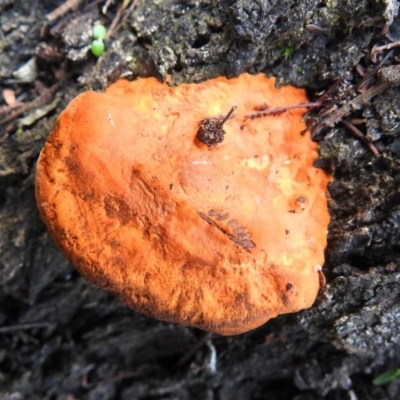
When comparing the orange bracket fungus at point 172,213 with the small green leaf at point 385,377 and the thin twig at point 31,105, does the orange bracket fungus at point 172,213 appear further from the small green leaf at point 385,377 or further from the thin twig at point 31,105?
the small green leaf at point 385,377

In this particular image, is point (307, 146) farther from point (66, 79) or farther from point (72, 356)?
point (72, 356)

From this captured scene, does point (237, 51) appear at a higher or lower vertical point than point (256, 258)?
higher

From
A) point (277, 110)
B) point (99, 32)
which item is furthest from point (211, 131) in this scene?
point (99, 32)

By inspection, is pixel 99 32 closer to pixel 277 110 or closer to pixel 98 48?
pixel 98 48

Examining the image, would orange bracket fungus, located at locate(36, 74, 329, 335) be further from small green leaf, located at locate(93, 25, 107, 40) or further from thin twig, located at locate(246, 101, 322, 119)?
small green leaf, located at locate(93, 25, 107, 40)

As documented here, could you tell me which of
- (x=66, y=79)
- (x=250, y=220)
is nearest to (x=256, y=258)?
(x=250, y=220)

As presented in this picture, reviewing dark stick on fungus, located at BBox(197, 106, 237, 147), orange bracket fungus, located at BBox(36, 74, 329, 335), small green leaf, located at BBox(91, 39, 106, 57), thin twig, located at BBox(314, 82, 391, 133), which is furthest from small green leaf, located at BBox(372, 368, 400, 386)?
small green leaf, located at BBox(91, 39, 106, 57)

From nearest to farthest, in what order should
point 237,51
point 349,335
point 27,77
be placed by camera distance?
1. point 237,51
2. point 349,335
3. point 27,77

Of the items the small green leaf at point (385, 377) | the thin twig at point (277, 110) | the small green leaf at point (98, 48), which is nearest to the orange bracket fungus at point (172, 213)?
the thin twig at point (277, 110)
